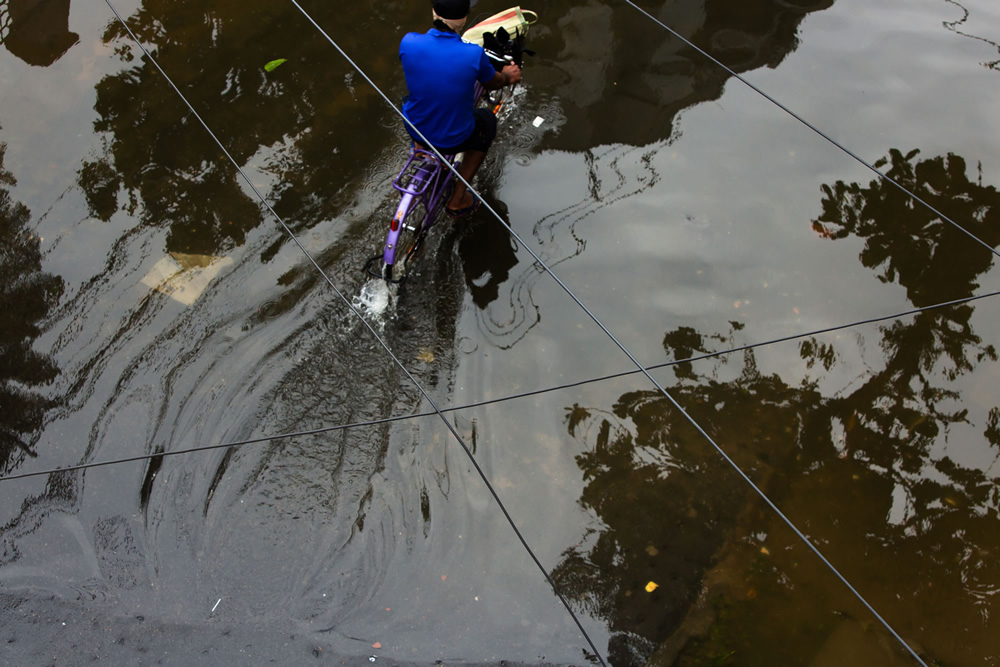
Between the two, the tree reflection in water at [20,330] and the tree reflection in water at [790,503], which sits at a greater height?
the tree reflection in water at [20,330]

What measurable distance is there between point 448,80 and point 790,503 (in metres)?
3.07

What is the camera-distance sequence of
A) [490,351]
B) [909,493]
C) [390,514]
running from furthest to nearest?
[490,351] < [909,493] < [390,514]

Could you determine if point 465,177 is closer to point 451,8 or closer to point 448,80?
point 448,80

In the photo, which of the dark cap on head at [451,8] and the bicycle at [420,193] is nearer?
the dark cap on head at [451,8]

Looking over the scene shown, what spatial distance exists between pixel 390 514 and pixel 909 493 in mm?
2984

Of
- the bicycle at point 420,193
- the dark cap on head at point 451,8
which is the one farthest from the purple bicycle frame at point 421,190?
the dark cap on head at point 451,8

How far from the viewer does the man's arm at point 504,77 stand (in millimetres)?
4004

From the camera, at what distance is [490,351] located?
4090mm

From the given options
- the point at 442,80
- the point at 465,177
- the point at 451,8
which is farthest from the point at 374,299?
the point at 451,8

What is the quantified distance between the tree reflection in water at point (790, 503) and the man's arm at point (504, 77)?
192cm

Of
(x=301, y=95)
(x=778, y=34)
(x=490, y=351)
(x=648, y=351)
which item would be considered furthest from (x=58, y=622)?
(x=778, y=34)

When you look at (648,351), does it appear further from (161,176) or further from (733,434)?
(161,176)

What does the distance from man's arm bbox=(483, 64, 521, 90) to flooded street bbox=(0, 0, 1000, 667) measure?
2.87 feet

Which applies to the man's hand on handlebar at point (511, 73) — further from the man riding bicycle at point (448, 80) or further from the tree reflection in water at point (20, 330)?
the tree reflection in water at point (20, 330)
